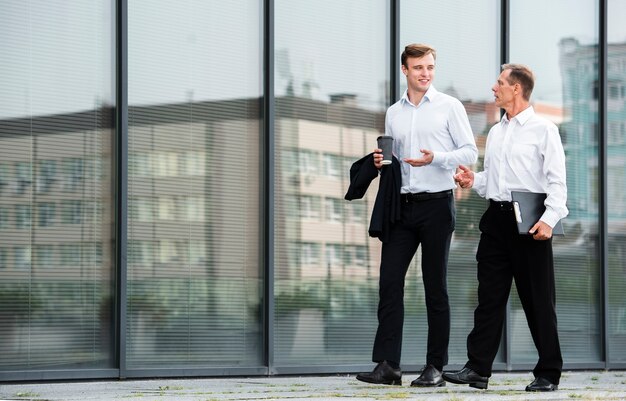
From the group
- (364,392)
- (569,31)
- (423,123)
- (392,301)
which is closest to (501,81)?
(423,123)

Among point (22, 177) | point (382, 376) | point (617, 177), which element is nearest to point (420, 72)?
point (382, 376)

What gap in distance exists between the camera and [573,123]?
36.3 ft

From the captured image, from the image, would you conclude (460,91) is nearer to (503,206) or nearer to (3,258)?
(503,206)

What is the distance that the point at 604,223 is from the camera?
11.1 m

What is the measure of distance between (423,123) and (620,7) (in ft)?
15.8

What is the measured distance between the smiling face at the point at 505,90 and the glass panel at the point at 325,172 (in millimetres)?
2526

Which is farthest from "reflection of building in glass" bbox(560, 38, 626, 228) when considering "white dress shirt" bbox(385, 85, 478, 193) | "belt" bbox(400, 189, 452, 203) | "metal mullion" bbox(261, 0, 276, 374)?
"belt" bbox(400, 189, 452, 203)

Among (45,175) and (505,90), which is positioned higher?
(505,90)

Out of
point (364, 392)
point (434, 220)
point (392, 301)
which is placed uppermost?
point (434, 220)

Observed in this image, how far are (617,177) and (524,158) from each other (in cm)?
467

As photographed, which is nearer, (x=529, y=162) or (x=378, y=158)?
(x=529, y=162)

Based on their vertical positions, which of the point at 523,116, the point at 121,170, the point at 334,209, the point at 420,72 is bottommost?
the point at 334,209

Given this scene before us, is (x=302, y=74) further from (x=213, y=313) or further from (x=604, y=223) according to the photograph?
(x=604, y=223)

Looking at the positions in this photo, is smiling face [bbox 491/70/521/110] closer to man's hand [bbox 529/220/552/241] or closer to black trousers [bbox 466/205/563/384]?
black trousers [bbox 466/205/563/384]
